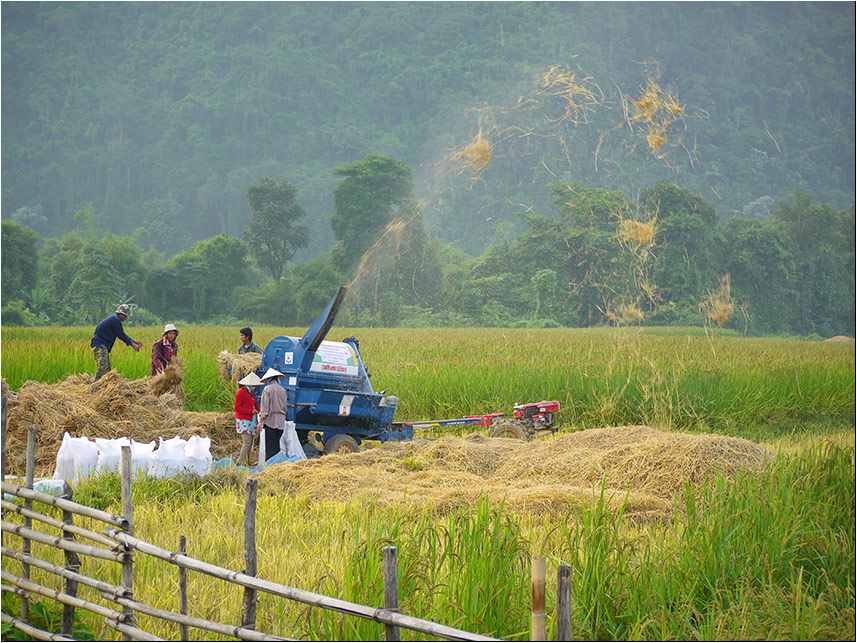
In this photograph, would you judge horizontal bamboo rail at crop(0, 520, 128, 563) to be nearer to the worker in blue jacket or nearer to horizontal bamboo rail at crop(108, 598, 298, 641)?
horizontal bamboo rail at crop(108, 598, 298, 641)

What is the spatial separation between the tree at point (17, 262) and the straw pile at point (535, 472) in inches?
1728

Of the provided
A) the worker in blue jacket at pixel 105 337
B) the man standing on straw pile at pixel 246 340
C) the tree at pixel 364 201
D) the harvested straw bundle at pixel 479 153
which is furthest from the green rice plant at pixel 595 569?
the tree at pixel 364 201

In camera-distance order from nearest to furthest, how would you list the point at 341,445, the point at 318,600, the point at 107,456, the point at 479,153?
the point at 318,600
the point at 107,456
the point at 341,445
the point at 479,153

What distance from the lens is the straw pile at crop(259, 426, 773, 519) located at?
6.38m

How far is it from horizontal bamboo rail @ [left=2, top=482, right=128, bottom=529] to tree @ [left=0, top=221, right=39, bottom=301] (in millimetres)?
45930

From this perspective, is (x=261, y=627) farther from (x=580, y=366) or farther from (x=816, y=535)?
(x=580, y=366)

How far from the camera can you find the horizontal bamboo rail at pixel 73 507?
4.16 meters

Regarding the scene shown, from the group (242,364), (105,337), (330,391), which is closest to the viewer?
(330,391)

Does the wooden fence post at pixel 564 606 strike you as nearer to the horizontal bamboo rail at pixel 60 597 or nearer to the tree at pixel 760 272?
the horizontal bamboo rail at pixel 60 597

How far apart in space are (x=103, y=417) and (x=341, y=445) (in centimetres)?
248

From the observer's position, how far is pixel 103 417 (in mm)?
8766

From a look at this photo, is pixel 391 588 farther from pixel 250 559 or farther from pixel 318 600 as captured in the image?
pixel 250 559

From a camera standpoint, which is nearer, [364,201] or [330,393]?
[330,393]

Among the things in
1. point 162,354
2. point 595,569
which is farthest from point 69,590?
point 162,354
